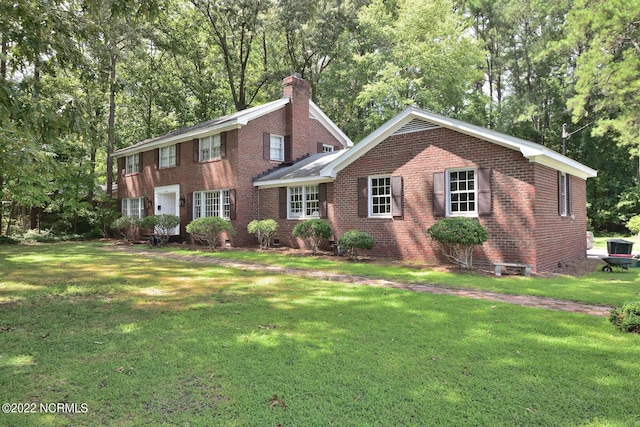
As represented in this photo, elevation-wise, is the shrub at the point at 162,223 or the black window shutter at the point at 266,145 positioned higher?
the black window shutter at the point at 266,145

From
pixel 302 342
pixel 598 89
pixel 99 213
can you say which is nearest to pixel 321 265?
pixel 302 342

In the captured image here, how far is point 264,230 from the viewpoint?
16172mm

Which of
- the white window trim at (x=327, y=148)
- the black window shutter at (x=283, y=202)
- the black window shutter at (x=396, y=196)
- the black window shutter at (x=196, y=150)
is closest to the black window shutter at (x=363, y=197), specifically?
the black window shutter at (x=396, y=196)

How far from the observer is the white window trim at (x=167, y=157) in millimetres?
21547

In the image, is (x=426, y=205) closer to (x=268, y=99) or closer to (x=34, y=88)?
(x=34, y=88)

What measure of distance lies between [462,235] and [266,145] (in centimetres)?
1171

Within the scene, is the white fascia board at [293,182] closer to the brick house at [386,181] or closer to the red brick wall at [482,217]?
the brick house at [386,181]

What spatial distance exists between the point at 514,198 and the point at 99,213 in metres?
22.6

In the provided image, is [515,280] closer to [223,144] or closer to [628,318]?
[628,318]

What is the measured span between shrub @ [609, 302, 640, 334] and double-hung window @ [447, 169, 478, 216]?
20.3ft

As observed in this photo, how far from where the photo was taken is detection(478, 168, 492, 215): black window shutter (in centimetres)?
1099


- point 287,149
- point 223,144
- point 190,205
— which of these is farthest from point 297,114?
point 190,205

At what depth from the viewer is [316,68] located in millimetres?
32938

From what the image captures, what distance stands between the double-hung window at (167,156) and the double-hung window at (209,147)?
2.59 m
